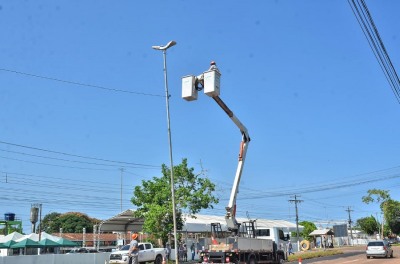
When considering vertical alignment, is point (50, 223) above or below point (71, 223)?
above

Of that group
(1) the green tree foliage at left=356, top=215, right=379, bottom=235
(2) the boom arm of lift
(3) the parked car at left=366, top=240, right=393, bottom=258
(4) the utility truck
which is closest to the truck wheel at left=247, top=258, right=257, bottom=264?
(4) the utility truck

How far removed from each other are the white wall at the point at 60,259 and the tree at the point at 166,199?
521 cm

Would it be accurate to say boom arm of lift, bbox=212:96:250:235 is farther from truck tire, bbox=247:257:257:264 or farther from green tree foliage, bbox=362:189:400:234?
green tree foliage, bbox=362:189:400:234

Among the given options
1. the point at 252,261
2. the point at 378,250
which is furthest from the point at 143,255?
the point at 378,250

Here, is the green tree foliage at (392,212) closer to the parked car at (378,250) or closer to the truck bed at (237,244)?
the parked car at (378,250)

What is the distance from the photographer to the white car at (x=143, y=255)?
2962 cm

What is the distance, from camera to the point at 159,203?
36.8m

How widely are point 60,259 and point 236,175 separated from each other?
1281cm

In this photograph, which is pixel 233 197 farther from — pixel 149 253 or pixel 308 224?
pixel 308 224

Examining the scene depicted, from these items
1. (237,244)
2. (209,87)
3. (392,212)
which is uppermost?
(209,87)

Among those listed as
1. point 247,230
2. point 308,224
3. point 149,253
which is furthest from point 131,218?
point 308,224

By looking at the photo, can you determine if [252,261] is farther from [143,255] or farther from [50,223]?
[50,223]

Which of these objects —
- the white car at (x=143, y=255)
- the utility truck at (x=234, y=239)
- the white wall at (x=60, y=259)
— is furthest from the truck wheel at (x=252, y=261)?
the white wall at (x=60, y=259)

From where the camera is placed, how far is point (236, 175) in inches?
934
